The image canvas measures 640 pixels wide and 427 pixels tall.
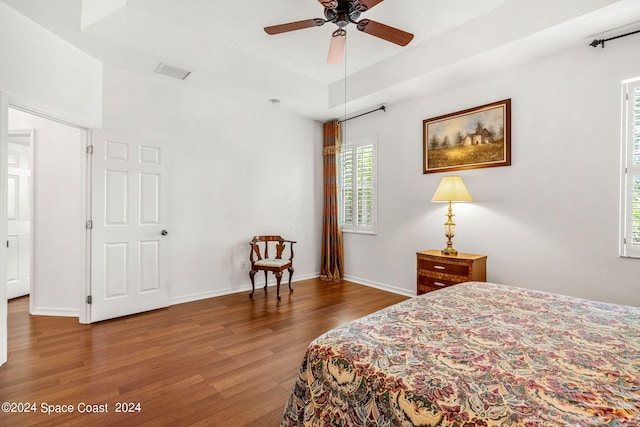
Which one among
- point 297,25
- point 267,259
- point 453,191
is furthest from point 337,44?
point 267,259

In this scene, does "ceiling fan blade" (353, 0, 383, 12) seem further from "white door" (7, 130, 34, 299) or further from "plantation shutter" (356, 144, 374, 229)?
"white door" (7, 130, 34, 299)

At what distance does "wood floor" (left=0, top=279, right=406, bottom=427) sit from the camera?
185cm

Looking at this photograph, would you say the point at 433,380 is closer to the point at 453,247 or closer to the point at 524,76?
the point at 453,247

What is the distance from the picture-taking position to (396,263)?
178 inches

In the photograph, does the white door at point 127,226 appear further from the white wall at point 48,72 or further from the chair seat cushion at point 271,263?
the chair seat cushion at point 271,263

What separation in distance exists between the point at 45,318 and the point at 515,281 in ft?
16.8

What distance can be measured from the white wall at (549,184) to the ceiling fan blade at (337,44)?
1.70m

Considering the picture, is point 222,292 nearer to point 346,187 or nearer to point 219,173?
point 219,173

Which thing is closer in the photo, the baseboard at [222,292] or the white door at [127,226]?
the white door at [127,226]

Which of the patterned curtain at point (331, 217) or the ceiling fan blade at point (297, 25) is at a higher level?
the ceiling fan blade at point (297, 25)

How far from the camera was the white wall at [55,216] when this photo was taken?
11.5 feet

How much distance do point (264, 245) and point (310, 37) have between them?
290 cm

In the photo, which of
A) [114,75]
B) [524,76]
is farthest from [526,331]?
[114,75]

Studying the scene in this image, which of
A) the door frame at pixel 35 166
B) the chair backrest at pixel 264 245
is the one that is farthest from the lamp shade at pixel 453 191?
the door frame at pixel 35 166
